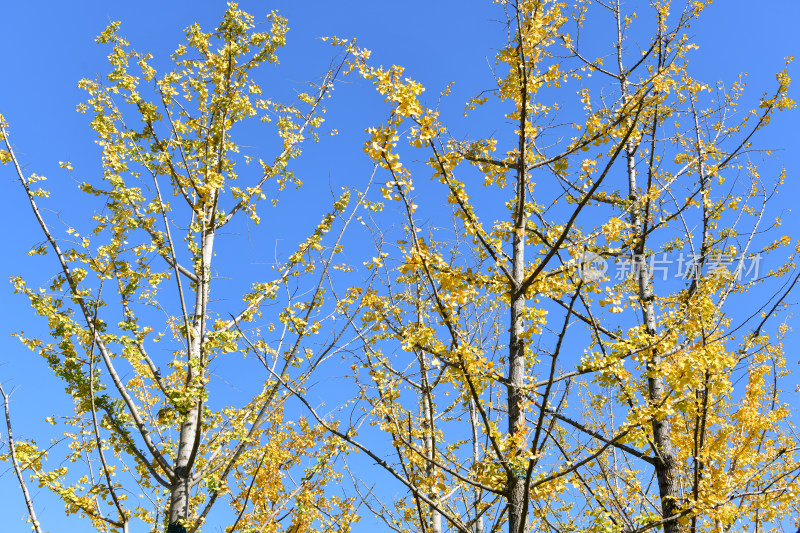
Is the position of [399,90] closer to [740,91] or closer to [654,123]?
[654,123]

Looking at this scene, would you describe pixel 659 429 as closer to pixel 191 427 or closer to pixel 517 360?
pixel 517 360

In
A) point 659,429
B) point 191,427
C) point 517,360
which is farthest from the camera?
point 659,429

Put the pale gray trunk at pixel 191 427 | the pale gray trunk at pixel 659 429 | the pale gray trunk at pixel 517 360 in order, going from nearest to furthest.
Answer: the pale gray trunk at pixel 517 360 < the pale gray trunk at pixel 191 427 < the pale gray trunk at pixel 659 429

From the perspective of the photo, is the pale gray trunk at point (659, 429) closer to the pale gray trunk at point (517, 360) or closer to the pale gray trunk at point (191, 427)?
the pale gray trunk at point (517, 360)

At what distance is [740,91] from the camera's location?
6.54m

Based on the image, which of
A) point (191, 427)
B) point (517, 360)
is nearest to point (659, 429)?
point (517, 360)

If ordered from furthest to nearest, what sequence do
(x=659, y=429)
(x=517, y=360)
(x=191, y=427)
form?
(x=659, y=429) → (x=191, y=427) → (x=517, y=360)

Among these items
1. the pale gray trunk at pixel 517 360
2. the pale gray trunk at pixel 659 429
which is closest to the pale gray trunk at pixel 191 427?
the pale gray trunk at pixel 517 360

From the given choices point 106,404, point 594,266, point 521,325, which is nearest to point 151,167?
point 106,404

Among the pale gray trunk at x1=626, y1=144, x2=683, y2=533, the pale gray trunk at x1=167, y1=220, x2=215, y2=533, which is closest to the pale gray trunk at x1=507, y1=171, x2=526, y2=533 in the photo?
the pale gray trunk at x1=626, y1=144, x2=683, y2=533

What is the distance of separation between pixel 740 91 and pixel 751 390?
12.4 ft

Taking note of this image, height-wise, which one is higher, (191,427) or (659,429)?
(659,429)

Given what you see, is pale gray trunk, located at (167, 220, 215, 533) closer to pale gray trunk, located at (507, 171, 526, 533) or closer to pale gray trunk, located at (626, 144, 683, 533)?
pale gray trunk, located at (507, 171, 526, 533)

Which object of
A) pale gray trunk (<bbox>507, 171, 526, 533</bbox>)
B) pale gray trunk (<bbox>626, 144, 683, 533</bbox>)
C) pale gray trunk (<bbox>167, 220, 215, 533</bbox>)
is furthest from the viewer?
pale gray trunk (<bbox>626, 144, 683, 533</bbox>)
